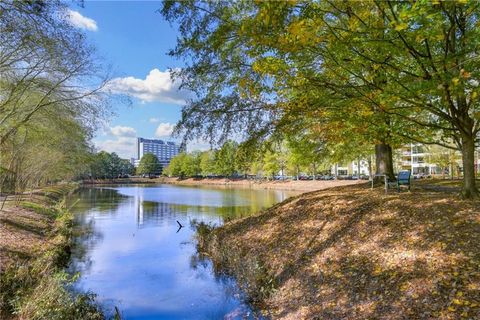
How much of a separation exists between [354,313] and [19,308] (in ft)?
18.9

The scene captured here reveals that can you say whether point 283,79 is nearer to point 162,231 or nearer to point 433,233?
point 433,233

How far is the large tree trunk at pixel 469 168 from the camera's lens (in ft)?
29.1

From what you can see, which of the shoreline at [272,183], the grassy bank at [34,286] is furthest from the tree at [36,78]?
the shoreline at [272,183]

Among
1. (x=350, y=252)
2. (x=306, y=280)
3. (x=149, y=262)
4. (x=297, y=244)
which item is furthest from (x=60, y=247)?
(x=350, y=252)

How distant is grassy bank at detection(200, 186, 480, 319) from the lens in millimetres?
5531

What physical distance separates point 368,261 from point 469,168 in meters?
4.20

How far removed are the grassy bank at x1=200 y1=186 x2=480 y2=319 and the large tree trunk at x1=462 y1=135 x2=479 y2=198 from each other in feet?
2.16

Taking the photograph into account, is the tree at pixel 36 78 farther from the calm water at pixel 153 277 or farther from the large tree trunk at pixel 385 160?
the large tree trunk at pixel 385 160

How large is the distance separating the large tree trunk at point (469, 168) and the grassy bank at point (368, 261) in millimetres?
659

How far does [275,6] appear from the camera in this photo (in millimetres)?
4449

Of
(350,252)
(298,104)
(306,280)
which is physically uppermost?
(298,104)

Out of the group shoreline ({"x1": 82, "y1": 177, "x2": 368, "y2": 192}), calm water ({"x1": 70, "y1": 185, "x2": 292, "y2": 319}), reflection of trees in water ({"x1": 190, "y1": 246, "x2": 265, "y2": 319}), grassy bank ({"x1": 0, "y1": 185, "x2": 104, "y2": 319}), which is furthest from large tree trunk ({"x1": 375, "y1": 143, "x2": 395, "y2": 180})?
grassy bank ({"x1": 0, "y1": 185, "x2": 104, "y2": 319})

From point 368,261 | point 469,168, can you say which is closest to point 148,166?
point 469,168

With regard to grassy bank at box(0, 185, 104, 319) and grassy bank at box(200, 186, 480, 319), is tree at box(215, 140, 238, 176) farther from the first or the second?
grassy bank at box(0, 185, 104, 319)
